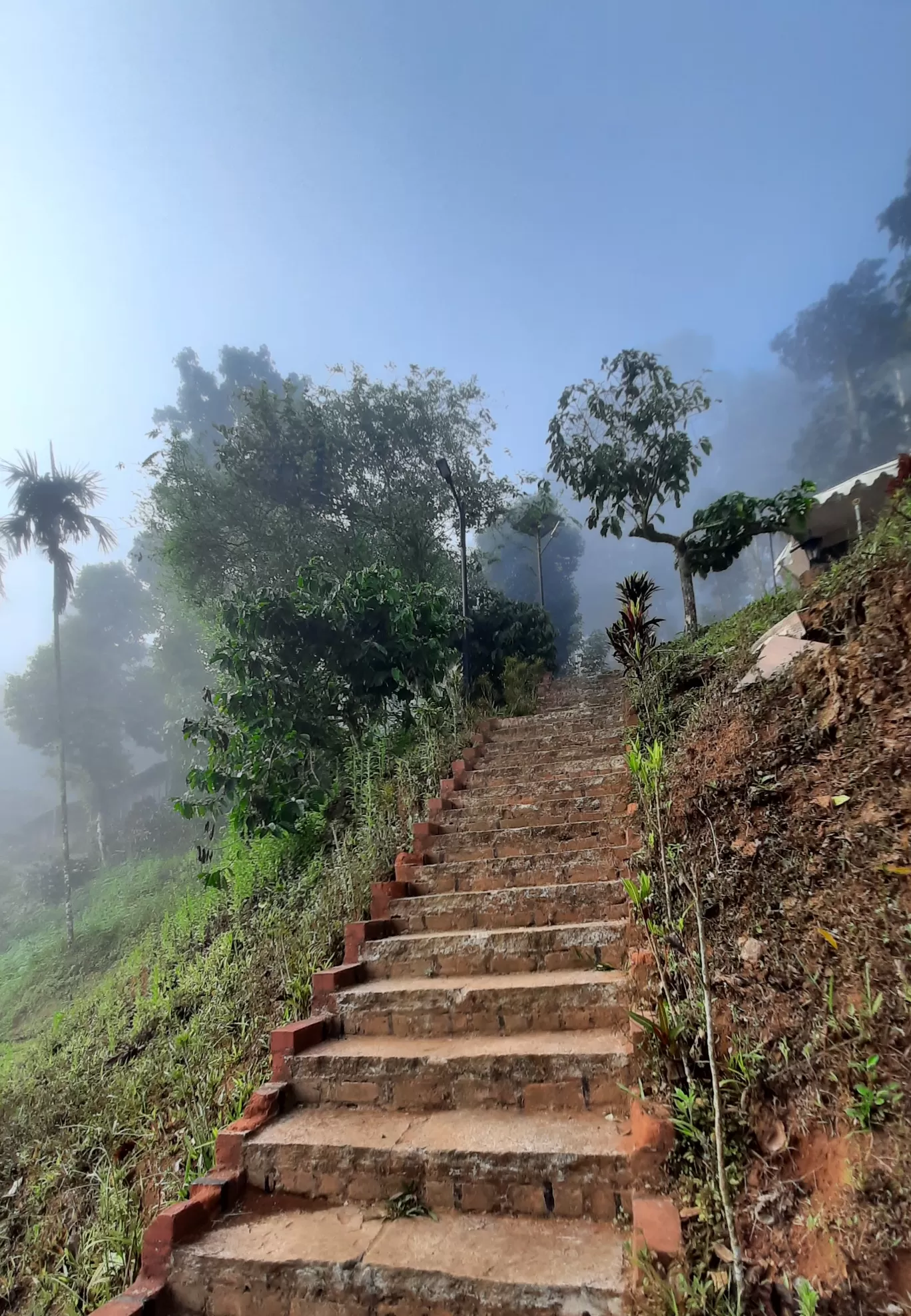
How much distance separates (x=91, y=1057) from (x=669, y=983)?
4.10 metres

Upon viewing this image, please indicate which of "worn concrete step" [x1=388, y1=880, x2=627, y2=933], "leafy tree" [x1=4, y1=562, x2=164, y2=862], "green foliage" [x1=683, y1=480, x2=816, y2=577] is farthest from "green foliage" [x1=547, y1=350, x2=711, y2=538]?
"leafy tree" [x1=4, y1=562, x2=164, y2=862]

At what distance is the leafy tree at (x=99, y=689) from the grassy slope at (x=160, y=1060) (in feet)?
82.2

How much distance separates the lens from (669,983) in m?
2.62

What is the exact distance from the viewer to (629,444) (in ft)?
40.1

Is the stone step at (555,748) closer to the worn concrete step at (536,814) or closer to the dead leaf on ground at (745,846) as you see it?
the worn concrete step at (536,814)

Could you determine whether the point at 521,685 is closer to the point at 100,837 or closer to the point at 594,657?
the point at 594,657

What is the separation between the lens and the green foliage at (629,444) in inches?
461

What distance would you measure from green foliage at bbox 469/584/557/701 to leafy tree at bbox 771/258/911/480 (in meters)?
37.3

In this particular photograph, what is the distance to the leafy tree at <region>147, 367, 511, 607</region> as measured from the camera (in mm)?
15500

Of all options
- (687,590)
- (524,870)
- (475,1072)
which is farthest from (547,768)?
(687,590)

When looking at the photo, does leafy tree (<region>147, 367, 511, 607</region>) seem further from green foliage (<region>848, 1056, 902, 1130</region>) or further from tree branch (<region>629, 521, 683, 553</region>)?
green foliage (<region>848, 1056, 902, 1130</region>)

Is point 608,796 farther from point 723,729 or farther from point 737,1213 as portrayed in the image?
point 737,1213

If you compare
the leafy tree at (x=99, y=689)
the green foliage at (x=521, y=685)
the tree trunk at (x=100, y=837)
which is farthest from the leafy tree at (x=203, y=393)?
the green foliage at (x=521, y=685)

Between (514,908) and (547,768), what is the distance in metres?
2.33
